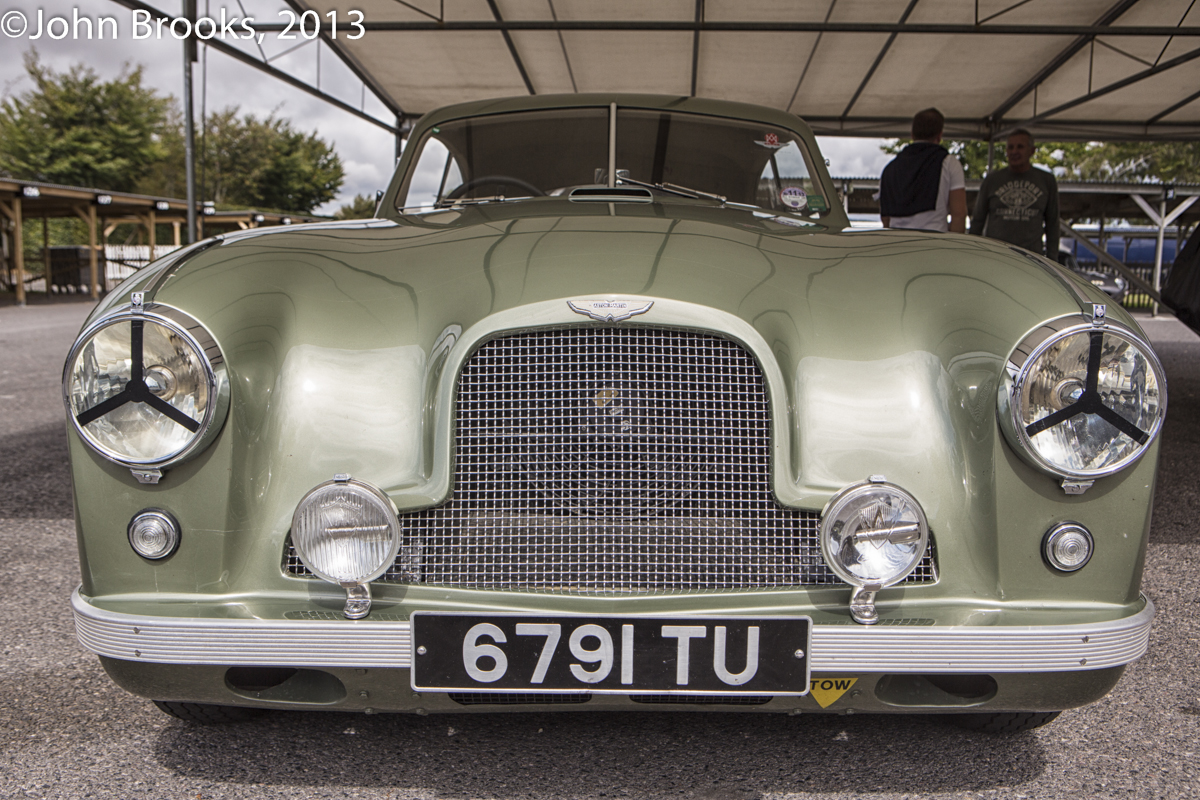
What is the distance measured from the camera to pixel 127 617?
1.57 metres

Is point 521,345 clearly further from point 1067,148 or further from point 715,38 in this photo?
point 1067,148

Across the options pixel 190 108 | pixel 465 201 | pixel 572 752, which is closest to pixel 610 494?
pixel 572 752

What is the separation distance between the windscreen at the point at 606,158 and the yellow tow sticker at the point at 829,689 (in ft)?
5.68

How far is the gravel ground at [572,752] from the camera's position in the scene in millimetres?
1753

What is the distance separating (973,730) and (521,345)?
130 cm

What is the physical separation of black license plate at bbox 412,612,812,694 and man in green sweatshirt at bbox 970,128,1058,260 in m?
4.84

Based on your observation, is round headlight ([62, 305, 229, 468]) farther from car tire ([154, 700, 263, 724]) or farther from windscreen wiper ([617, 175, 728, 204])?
windscreen wiper ([617, 175, 728, 204])

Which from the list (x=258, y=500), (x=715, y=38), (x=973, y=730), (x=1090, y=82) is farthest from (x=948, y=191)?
(x=1090, y=82)

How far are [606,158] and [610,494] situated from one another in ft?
5.24

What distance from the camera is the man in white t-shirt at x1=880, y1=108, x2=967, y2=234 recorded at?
16.1 feet

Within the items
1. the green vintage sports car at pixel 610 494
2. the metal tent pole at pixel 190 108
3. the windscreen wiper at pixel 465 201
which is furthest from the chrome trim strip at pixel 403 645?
the metal tent pole at pixel 190 108

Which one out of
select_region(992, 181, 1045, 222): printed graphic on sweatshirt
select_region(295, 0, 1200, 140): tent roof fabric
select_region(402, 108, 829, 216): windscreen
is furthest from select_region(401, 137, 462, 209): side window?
select_region(295, 0, 1200, 140): tent roof fabric

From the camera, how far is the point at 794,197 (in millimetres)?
3031

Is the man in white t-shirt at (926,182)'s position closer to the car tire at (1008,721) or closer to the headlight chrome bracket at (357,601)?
the car tire at (1008,721)
